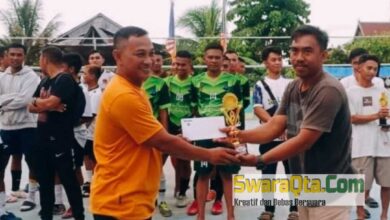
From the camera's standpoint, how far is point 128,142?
241 cm

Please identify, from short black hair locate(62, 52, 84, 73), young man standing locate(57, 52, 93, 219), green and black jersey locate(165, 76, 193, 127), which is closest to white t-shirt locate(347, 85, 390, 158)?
green and black jersey locate(165, 76, 193, 127)

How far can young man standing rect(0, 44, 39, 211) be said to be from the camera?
200 inches

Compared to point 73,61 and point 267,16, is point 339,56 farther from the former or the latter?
point 73,61

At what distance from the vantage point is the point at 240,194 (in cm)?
507

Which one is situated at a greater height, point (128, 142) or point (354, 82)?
point (354, 82)

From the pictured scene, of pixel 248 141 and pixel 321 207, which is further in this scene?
pixel 248 141

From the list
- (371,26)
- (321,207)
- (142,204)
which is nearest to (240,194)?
(321,207)

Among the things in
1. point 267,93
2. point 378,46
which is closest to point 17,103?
point 267,93

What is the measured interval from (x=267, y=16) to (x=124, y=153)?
866 inches

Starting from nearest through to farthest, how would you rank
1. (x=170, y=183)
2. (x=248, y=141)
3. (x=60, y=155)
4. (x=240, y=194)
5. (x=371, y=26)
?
(x=248, y=141) < (x=60, y=155) < (x=240, y=194) < (x=170, y=183) < (x=371, y=26)

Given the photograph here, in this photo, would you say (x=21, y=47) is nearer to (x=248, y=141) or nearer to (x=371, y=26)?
(x=248, y=141)

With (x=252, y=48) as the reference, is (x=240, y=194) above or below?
below

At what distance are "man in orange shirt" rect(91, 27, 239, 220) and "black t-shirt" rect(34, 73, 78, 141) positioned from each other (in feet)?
6.36

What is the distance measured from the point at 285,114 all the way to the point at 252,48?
15789 mm
